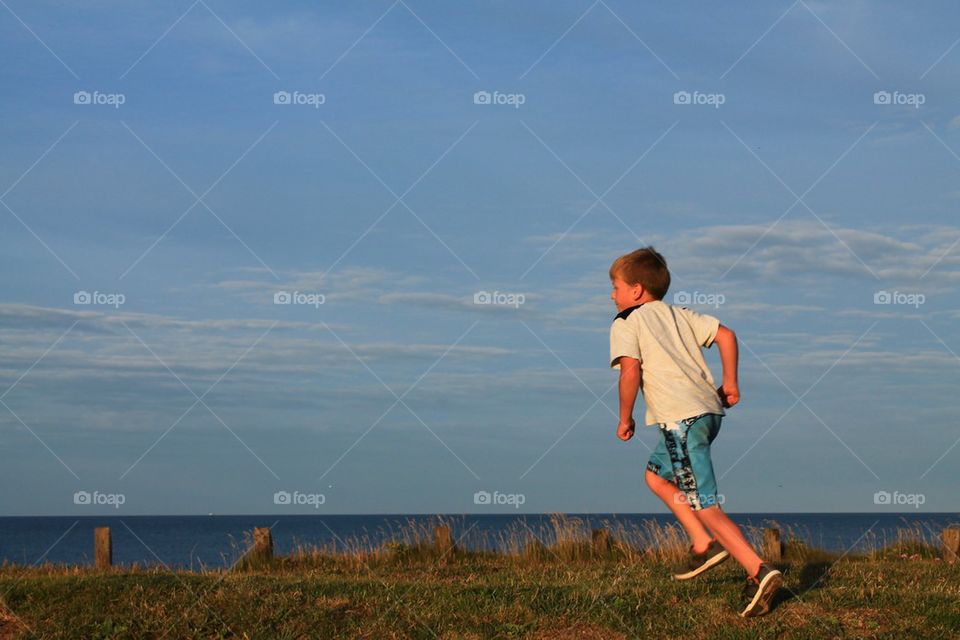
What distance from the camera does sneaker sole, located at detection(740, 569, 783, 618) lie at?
23.0 ft

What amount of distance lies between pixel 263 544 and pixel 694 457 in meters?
10.9

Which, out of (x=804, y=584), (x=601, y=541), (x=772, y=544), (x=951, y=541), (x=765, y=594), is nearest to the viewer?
(x=765, y=594)

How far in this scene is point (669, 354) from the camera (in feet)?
23.4

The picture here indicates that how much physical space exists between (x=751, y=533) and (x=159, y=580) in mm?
10378

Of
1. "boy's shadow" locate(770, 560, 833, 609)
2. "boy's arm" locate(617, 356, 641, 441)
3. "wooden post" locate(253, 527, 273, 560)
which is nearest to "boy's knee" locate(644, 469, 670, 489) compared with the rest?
"boy's arm" locate(617, 356, 641, 441)

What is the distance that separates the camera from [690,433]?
23.0ft

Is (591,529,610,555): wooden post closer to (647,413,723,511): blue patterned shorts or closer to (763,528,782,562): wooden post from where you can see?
(763,528,782,562): wooden post

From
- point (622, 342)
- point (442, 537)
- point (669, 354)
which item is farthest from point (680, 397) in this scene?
point (442, 537)

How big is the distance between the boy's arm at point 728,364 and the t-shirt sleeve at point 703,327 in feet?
0.11

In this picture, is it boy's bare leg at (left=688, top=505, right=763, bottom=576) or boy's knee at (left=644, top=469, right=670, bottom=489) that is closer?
boy's bare leg at (left=688, top=505, right=763, bottom=576)

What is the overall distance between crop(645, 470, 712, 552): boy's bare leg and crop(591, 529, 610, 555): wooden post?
29.7 feet

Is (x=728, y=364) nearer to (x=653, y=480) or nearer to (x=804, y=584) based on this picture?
(x=653, y=480)

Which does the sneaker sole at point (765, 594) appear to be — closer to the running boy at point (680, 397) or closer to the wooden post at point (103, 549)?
the running boy at point (680, 397)

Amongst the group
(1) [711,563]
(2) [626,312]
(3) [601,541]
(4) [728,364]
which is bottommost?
(1) [711,563]
